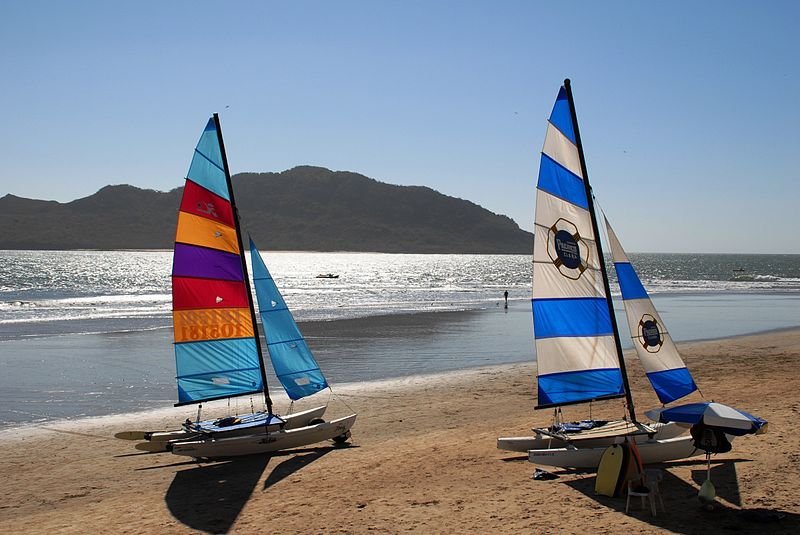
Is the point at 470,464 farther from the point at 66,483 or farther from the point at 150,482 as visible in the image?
the point at 66,483

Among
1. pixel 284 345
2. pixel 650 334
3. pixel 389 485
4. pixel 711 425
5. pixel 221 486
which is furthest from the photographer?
pixel 284 345

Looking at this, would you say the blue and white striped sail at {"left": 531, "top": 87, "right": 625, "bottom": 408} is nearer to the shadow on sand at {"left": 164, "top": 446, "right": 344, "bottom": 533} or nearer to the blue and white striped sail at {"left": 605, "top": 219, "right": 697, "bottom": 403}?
the blue and white striped sail at {"left": 605, "top": 219, "right": 697, "bottom": 403}

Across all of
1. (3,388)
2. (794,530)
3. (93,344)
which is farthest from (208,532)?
(93,344)

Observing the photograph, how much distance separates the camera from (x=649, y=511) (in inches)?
405

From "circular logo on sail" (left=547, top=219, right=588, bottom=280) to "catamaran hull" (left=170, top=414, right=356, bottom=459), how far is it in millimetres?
5837

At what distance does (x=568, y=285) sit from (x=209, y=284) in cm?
749

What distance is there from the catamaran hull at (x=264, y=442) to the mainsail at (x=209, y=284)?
54.1 inches

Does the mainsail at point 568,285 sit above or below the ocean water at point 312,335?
above

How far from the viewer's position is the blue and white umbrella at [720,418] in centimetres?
1012

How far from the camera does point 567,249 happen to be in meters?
12.7

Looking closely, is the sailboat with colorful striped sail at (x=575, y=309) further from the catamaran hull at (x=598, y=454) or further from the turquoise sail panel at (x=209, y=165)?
the turquoise sail panel at (x=209, y=165)

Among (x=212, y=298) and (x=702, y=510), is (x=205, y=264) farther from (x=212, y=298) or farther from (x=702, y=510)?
(x=702, y=510)

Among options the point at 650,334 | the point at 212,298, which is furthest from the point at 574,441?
the point at 212,298

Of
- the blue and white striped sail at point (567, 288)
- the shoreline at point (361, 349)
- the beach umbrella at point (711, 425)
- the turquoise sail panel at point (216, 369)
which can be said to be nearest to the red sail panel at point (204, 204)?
the turquoise sail panel at point (216, 369)
